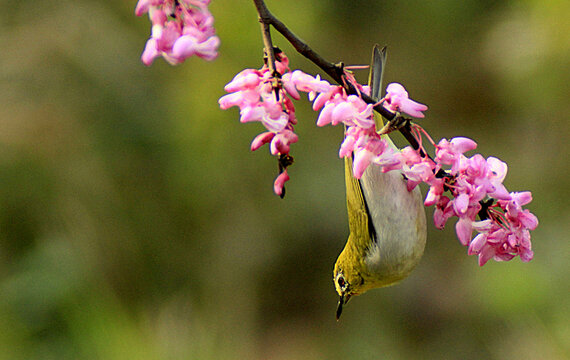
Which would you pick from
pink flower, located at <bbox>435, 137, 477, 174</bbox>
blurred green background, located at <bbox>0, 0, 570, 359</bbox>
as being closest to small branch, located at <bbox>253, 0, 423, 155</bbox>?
pink flower, located at <bbox>435, 137, 477, 174</bbox>

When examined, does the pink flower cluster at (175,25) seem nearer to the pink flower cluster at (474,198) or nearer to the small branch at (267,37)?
the small branch at (267,37)

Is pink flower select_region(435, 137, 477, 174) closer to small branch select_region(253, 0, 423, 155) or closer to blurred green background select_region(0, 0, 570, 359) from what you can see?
small branch select_region(253, 0, 423, 155)

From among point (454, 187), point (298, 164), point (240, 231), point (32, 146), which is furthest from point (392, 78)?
point (454, 187)

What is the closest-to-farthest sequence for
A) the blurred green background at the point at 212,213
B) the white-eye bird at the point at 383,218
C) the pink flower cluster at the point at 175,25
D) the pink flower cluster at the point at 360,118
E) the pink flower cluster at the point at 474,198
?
the pink flower cluster at the point at 175,25, the pink flower cluster at the point at 360,118, the pink flower cluster at the point at 474,198, the white-eye bird at the point at 383,218, the blurred green background at the point at 212,213

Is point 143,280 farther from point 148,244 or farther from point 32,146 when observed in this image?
point 32,146

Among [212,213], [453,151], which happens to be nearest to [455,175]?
[453,151]

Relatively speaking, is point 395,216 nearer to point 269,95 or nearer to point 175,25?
point 269,95

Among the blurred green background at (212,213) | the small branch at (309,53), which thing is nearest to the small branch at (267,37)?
the small branch at (309,53)
